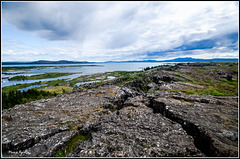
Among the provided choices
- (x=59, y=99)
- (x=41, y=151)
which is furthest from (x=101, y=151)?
(x=59, y=99)

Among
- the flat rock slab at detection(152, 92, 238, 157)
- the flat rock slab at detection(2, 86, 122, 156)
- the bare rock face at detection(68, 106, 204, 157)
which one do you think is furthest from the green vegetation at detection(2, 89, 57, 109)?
the flat rock slab at detection(152, 92, 238, 157)

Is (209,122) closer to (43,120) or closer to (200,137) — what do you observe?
(200,137)

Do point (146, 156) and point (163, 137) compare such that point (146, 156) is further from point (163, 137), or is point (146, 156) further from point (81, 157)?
point (81, 157)

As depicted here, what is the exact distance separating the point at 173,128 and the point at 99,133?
8786mm

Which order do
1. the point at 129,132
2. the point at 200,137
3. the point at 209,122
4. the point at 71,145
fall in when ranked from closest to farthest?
the point at 200,137, the point at 71,145, the point at 129,132, the point at 209,122

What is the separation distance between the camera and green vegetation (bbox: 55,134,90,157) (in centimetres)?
1081

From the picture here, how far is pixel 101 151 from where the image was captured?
1011cm

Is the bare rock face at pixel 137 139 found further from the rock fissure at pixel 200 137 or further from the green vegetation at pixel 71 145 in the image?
the rock fissure at pixel 200 137

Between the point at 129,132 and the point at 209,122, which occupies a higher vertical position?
the point at 209,122

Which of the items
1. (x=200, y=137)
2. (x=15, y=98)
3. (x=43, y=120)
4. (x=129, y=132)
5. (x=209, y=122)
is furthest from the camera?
(x=15, y=98)

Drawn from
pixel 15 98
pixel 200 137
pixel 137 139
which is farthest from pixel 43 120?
pixel 15 98

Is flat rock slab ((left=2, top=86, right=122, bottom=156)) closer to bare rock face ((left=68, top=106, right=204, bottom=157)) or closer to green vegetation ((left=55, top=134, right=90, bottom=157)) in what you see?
green vegetation ((left=55, top=134, right=90, bottom=157))

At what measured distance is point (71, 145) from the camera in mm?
11773

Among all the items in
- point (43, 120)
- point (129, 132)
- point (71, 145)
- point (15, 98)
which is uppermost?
point (43, 120)
